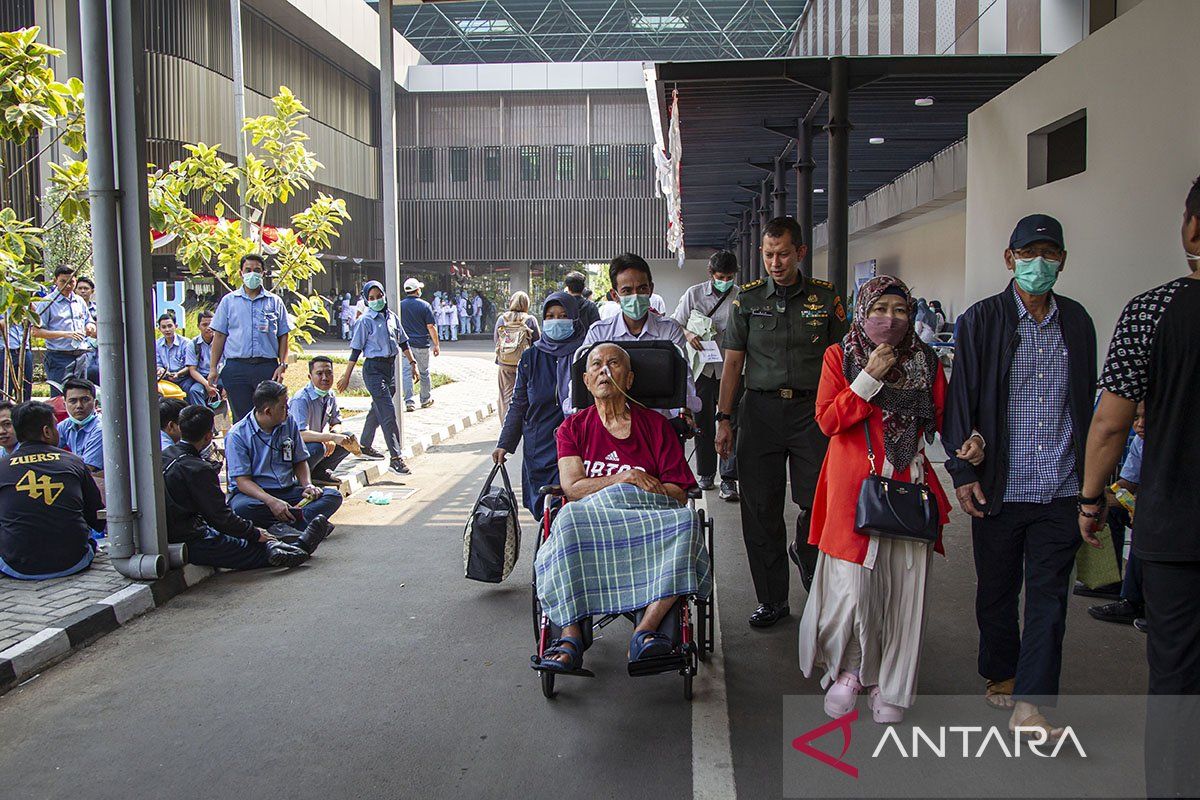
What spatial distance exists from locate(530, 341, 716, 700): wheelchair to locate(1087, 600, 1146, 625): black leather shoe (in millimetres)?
2137

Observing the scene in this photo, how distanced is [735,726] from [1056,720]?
1238mm

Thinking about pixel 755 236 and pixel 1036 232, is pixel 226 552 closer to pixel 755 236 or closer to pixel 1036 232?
pixel 1036 232

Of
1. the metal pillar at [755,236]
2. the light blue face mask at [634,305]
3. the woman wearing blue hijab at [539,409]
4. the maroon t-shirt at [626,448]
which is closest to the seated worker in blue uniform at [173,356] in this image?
the woman wearing blue hijab at [539,409]

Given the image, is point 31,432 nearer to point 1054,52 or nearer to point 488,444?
point 488,444

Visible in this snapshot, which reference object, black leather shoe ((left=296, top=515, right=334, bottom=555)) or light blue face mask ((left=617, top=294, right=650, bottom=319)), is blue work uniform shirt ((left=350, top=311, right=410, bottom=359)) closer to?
black leather shoe ((left=296, top=515, right=334, bottom=555))

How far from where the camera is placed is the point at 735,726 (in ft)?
13.2

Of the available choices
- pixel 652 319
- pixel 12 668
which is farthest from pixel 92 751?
pixel 652 319

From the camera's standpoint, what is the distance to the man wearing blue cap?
3842 millimetres

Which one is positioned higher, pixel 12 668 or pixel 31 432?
pixel 31 432

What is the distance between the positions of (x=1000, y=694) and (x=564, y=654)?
5.76 feet

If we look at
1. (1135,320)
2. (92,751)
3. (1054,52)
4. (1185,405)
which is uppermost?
(1054,52)

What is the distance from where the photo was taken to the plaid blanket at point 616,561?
13.9 ft

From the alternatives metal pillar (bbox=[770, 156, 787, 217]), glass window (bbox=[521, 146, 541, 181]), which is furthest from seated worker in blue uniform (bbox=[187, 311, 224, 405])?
glass window (bbox=[521, 146, 541, 181])

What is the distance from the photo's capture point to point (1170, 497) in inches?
116
